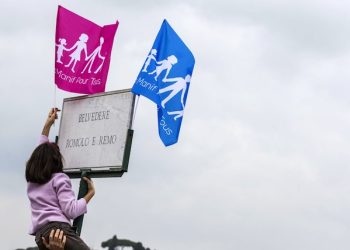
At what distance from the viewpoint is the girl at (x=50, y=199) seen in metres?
5.89

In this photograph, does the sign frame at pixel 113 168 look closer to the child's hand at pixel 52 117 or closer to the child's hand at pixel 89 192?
the child's hand at pixel 89 192

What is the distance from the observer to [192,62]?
898cm

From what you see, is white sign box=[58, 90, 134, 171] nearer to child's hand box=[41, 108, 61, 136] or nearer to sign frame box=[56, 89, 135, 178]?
sign frame box=[56, 89, 135, 178]

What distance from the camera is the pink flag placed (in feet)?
30.1

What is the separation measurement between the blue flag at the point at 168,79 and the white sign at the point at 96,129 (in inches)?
15.8

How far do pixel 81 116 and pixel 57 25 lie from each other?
56.4 inches

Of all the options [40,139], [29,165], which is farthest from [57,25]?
[29,165]

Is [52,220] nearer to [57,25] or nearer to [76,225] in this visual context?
[76,225]

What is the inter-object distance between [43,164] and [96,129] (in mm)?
2536

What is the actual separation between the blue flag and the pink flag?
56 centimetres

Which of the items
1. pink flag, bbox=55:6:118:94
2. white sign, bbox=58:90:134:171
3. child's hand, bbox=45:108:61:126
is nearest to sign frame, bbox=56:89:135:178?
white sign, bbox=58:90:134:171

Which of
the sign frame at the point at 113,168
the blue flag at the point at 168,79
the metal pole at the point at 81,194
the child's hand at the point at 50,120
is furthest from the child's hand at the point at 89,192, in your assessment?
the blue flag at the point at 168,79

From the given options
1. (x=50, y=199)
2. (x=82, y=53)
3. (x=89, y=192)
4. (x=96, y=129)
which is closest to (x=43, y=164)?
(x=50, y=199)

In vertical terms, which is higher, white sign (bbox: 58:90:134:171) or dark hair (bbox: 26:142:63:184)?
white sign (bbox: 58:90:134:171)
